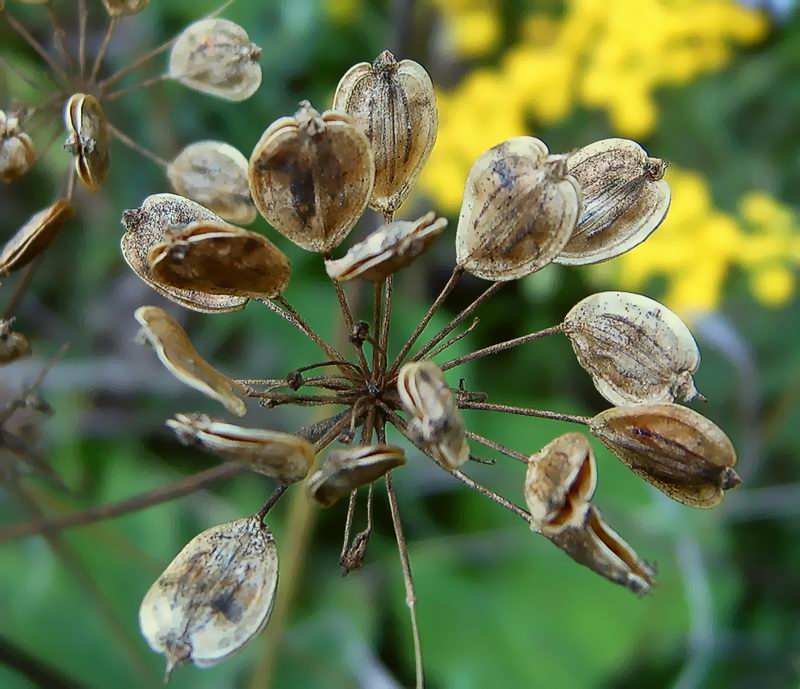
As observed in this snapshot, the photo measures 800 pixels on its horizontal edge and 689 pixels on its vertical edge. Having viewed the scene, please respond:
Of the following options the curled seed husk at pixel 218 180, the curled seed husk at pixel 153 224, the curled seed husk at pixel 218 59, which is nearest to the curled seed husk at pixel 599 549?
the curled seed husk at pixel 153 224

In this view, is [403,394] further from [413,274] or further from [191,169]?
[413,274]

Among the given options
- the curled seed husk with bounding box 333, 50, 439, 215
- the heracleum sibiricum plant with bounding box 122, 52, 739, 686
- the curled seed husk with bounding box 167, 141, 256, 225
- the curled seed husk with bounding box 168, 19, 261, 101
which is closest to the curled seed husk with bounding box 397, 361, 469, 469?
the heracleum sibiricum plant with bounding box 122, 52, 739, 686

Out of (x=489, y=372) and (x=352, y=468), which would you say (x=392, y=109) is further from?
(x=489, y=372)

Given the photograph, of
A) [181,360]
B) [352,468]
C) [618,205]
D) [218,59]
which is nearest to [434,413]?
[352,468]

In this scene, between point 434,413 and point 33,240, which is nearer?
point 434,413

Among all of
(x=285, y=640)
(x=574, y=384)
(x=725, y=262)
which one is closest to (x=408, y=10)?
(x=725, y=262)

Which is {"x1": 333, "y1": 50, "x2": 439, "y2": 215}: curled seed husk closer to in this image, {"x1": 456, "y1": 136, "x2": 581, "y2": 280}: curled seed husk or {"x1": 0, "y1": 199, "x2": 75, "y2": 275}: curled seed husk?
{"x1": 456, "y1": 136, "x2": 581, "y2": 280}: curled seed husk
